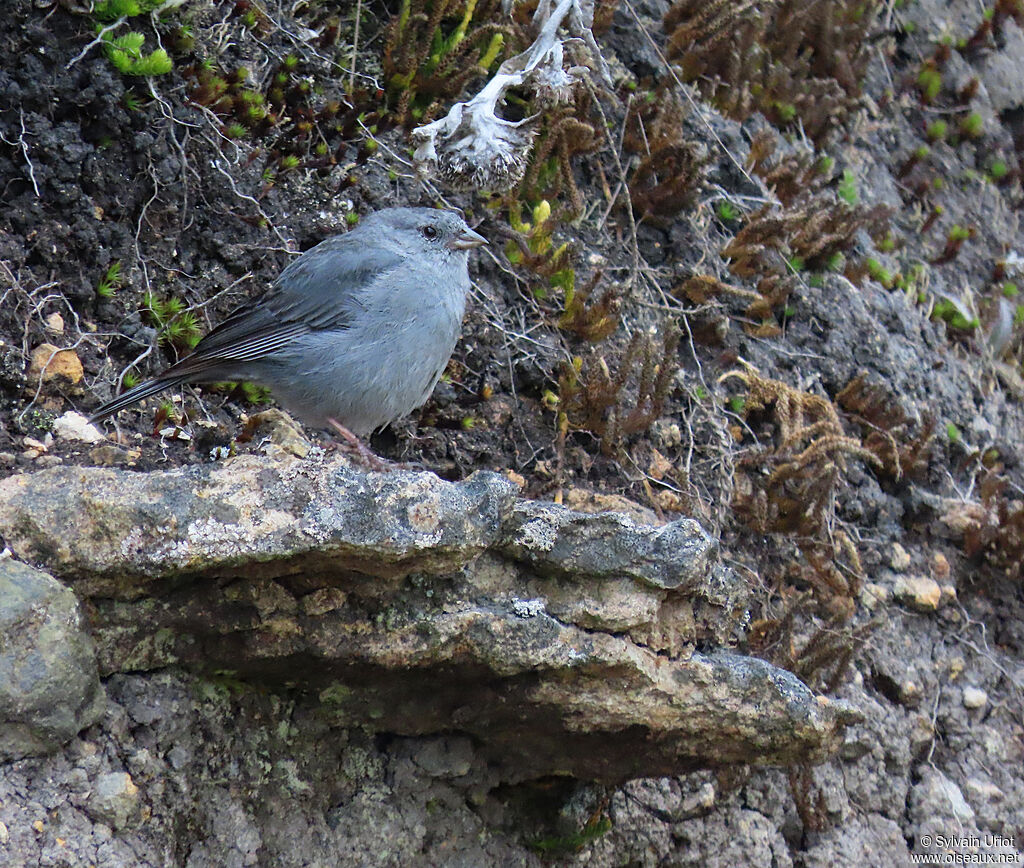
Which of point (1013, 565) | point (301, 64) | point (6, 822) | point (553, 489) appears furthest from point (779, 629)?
point (301, 64)

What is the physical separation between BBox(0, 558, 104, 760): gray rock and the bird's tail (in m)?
1.20

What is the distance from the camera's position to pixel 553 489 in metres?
5.51

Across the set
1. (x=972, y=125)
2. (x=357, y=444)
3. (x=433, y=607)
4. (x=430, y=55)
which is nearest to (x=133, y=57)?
(x=430, y=55)

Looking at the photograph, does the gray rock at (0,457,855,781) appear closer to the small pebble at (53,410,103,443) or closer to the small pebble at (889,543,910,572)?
the small pebble at (53,410,103,443)

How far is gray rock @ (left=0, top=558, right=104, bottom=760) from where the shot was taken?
3098 millimetres

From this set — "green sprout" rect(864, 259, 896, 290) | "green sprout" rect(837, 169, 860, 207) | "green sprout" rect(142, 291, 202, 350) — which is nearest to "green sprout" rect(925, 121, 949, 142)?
"green sprout" rect(837, 169, 860, 207)

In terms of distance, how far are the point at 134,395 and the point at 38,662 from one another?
58.8 inches

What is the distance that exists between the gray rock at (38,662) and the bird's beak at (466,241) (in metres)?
2.67

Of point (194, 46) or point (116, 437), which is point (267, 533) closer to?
point (116, 437)

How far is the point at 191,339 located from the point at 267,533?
2.06 m

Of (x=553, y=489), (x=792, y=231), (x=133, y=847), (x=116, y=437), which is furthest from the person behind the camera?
(x=792, y=231)

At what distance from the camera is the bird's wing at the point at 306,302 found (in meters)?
4.78

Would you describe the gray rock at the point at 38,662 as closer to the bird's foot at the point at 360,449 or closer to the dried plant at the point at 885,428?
the bird's foot at the point at 360,449

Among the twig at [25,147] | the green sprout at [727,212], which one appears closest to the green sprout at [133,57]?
the twig at [25,147]
